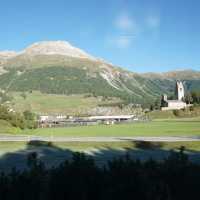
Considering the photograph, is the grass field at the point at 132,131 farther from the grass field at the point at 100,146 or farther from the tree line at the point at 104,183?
the tree line at the point at 104,183

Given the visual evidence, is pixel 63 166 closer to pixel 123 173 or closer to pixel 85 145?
pixel 123 173

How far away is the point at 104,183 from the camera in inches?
399

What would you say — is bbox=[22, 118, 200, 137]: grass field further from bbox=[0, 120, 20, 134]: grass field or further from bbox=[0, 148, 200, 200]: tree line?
bbox=[0, 148, 200, 200]: tree line

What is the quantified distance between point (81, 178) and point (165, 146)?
3166 centimetres

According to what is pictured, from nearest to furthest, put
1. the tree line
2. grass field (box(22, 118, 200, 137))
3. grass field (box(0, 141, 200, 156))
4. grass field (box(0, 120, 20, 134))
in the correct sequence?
the tree line
grass field (box(0, 141, 200, 156))
grass field (box(22, 118, 200, 137))
grass field (box(0, 120, 20, 134))

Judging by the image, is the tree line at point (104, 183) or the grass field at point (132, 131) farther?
the grass field at point (132, 131)

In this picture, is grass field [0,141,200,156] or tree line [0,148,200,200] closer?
tree line [0,148,200,200]

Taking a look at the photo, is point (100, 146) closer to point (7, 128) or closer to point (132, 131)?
point (132, 131)

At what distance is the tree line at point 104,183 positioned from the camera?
9695 millimetres


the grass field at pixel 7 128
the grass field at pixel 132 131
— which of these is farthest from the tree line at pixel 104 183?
the grass field at pixel 7 128

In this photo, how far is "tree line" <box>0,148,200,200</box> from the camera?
9.70 m

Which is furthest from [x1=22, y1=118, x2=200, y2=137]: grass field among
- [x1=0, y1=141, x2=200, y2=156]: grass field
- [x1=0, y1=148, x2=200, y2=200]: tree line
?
[x1=0, y1=148, x2=200, y2=200]: tree line

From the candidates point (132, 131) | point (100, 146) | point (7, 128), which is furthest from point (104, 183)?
point (7, 128)

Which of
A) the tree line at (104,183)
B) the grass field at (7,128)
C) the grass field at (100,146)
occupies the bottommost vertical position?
the grass field at (100,146)
